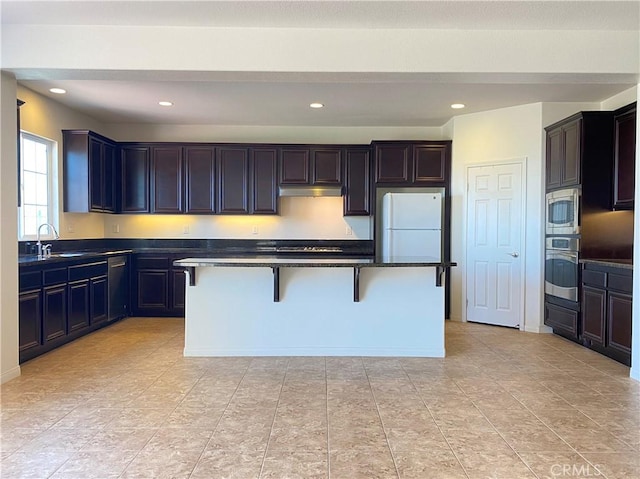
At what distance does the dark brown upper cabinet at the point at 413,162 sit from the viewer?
19.7 ft

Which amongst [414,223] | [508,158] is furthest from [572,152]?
[414,223]

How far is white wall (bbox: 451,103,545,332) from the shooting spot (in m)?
5.22

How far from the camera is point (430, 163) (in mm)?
6016

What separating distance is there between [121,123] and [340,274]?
4188mm

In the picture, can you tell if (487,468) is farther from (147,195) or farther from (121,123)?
(121,123)

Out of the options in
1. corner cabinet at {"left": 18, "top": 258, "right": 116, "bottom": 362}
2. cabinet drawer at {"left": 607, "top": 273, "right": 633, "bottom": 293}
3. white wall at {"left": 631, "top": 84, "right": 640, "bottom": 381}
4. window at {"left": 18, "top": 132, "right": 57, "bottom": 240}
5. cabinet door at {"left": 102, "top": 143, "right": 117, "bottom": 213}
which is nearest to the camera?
white wall at {"left": 631, "top": 84, "right": 640, "bottom": 381}

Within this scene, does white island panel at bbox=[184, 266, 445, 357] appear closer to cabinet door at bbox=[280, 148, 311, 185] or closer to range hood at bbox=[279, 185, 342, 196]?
range hood at bbox=[279, 185, 342, 196]

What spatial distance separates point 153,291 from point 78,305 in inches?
52.3

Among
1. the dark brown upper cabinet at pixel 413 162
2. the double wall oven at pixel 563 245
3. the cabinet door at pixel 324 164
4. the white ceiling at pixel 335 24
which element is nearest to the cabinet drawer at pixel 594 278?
the double wall oven at pixel 563 245

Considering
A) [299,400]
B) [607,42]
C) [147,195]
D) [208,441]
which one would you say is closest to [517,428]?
[299,400]

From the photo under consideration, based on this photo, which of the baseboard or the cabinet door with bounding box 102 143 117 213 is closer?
the baseboard

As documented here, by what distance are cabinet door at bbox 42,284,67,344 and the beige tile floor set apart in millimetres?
244

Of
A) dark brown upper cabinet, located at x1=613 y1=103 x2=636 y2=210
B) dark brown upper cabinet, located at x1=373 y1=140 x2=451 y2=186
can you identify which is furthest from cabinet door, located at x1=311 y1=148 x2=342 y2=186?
dark brown upper cabinet, located at x1=613 y1=103 x2=636 y2=210

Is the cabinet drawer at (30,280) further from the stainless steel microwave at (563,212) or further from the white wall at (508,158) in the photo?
the stainless steel microwave at (563,212)
